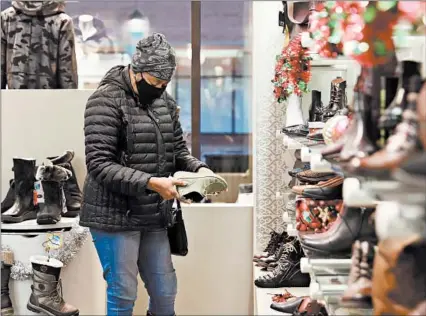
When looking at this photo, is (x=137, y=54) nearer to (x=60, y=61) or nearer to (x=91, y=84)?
(x=60, y=61)

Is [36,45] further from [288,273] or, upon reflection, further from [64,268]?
[288,273]

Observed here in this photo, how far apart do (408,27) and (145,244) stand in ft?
6.59

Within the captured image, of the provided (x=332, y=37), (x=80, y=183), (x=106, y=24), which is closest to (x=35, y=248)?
(x=80, y=183)

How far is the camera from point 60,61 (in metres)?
4.09

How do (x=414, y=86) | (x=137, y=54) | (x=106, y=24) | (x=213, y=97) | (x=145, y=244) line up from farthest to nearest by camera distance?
(x=213, y=97) < (x=106, y=24) < (x=145, y=244) < (x=137, y=54) < (x=414, y=86)

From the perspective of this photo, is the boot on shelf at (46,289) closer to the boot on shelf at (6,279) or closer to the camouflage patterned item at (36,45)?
the boot on shelf at (6,279)

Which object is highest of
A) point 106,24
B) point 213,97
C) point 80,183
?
point 106,24

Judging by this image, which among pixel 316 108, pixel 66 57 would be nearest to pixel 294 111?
pixel 316 108

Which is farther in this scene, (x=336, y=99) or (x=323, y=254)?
(x=336, y=99)

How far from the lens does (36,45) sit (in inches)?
159

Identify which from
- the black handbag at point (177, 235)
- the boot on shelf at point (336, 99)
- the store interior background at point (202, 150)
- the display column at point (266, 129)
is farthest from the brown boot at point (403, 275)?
the display column at point (266, 129)

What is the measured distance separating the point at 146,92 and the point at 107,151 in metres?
0.29

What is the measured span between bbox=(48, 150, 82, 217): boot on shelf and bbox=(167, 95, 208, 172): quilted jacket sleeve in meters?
0.82

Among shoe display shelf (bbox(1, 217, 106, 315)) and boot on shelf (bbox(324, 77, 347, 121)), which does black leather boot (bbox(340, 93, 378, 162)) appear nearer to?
boot on shelf (bbox(324, 77, 347, 121))
